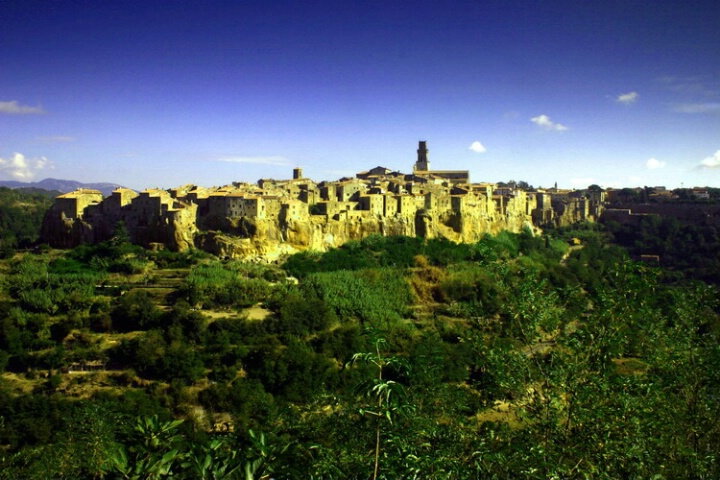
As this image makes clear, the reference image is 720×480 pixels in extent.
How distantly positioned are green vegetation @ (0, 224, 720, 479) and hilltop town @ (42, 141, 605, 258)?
61.0 inches

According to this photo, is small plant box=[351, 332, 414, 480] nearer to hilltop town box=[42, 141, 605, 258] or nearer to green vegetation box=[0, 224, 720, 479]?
green vegetation box=[0, 224, 720, 479]

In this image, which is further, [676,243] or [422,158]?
[422,158]

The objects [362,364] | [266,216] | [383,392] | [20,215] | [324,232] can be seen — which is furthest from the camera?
[20,215]

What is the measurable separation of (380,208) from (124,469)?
3475cm

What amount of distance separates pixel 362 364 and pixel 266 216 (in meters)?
14.8

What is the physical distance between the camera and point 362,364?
65.8 ft

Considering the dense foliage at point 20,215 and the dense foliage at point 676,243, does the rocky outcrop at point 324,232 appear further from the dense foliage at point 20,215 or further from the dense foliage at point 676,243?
the dense foliage at point 20,215

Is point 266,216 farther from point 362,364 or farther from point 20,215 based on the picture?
point 20,215

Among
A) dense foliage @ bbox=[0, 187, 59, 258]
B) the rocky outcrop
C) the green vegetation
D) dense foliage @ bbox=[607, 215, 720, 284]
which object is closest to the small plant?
the green vegetation

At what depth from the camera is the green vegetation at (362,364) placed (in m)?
5.32

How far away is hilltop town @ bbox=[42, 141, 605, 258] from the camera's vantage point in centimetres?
3069

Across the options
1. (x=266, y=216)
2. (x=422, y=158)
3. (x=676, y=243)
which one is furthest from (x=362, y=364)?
(x=422, y=158)

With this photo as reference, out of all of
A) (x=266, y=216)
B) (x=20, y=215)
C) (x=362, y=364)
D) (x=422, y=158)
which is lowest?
(x=362, y=364)

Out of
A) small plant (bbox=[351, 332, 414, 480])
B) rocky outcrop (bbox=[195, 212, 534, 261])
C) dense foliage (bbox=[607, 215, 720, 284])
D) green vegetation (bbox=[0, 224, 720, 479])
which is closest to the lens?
small plant (bbox=[351, 332, 414, 480])
